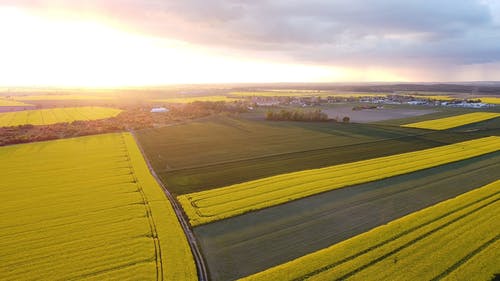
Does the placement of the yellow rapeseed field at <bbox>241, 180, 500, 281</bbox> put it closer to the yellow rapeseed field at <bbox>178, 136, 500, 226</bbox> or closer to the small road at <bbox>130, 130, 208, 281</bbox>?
the small road at <bbox>130, 130, 208, 281</bbox>

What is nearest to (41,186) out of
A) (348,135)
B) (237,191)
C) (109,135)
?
(237,191)

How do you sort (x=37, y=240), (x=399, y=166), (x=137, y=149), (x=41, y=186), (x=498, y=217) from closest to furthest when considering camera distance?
(x=37, y=240) < (x=498, y=217) < (x=41, y=186) < (x=399, y=166) < (x=137, y=149)

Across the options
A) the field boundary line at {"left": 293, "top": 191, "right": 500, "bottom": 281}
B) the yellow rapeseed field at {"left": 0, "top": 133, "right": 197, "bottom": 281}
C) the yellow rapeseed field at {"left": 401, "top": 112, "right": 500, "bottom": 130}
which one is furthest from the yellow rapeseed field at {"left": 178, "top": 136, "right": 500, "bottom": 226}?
the yellow rapeseed field at {"left": 401, "top": 112, "right": 500, "bottom": 130}

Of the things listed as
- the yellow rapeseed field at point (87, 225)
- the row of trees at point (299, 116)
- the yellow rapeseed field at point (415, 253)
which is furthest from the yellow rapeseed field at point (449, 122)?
the yellow rapeseed field at point (87, 225)

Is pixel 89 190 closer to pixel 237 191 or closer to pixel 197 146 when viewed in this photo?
pixel 237 191

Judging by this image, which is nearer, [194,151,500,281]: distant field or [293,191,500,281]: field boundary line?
[293,191,500,281]: field boundary line
